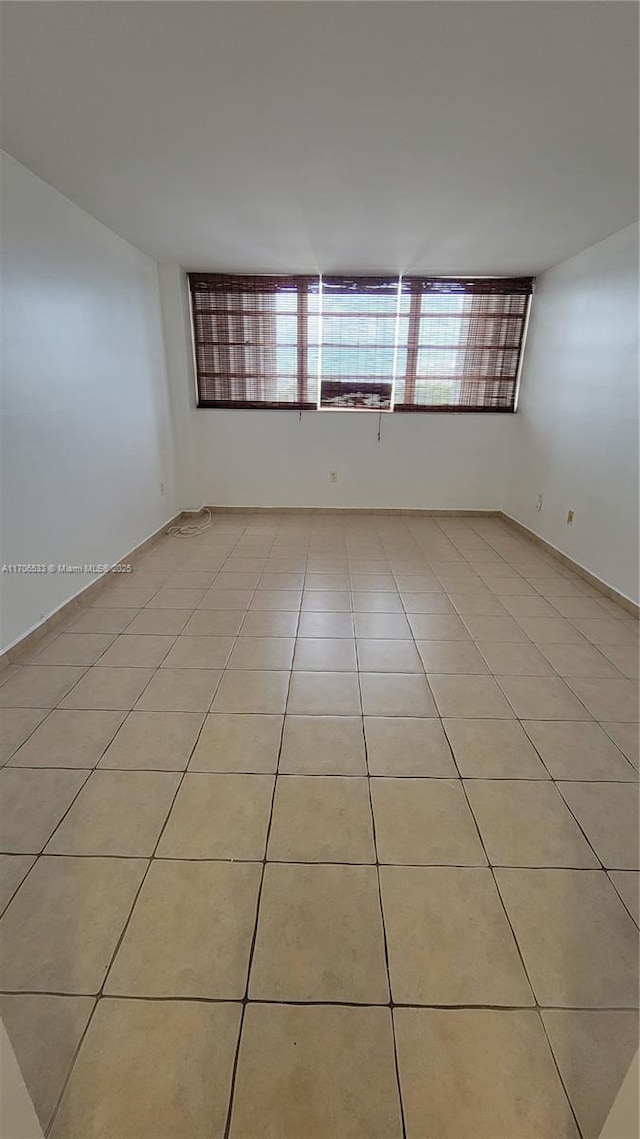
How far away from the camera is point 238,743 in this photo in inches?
Answer: 68.3

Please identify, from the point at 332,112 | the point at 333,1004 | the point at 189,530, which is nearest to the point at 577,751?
the point at 333,1004

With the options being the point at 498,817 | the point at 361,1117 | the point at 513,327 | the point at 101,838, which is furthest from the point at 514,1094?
the point at 513,327

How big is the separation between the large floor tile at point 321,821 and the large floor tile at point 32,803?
25.8 inches

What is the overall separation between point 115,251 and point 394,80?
2375 mm

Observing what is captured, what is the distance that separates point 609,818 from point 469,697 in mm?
656

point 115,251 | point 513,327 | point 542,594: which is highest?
point 115,251

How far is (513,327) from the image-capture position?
4.41 meters

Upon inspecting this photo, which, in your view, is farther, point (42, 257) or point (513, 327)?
point (513, 327)

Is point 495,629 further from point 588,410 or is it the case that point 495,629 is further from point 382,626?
point 588,410

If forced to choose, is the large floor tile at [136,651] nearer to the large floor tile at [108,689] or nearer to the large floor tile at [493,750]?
the large floor tile at [108,689]

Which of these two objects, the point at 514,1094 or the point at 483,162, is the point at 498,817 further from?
the point at 483,162

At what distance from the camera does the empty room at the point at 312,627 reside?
0.94 m

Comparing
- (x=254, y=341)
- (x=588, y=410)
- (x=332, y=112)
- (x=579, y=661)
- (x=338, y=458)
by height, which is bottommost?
(x=579, y=661)

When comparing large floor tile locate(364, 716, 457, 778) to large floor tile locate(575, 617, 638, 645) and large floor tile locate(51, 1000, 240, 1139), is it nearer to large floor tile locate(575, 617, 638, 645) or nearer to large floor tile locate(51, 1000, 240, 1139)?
large floor tile locate(51, 1000, 240, 1139)
